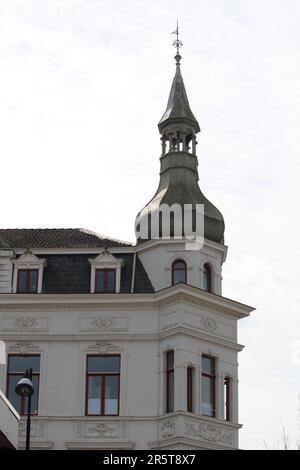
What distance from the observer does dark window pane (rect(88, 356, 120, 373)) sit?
4038 centimetres

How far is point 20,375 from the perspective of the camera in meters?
40.5

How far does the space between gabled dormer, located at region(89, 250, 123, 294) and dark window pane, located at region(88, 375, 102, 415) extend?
3.72 metres

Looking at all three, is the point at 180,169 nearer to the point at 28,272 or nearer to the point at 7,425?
the point at 28,272

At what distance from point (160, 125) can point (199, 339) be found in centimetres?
1091

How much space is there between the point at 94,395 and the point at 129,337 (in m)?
2.73

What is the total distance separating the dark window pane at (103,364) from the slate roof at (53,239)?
529 centimetres

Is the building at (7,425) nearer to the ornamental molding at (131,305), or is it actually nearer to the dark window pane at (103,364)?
the dark window pane at (103,364)

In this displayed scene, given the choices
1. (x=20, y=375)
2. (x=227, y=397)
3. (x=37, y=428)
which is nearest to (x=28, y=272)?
(x=20, y=375)

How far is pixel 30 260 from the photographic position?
4231cm

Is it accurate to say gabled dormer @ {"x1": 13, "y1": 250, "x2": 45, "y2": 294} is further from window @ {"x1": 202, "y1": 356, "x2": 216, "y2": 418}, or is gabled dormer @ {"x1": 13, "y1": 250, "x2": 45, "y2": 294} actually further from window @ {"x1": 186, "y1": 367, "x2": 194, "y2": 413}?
window @ {"x1": 202, "y1": 356, "x2": 216, "y2": 418}

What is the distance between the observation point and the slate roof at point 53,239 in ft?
144

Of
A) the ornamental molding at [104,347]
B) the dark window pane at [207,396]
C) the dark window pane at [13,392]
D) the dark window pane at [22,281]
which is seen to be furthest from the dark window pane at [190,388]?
the dark window pane at [22,281]

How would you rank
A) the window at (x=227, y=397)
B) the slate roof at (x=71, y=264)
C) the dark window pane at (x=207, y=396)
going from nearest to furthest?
1. the dark window pane at (x=207, y=396)
2. the window at (x=227, y=397)
3. the slate roof at (x=71, y=264)
